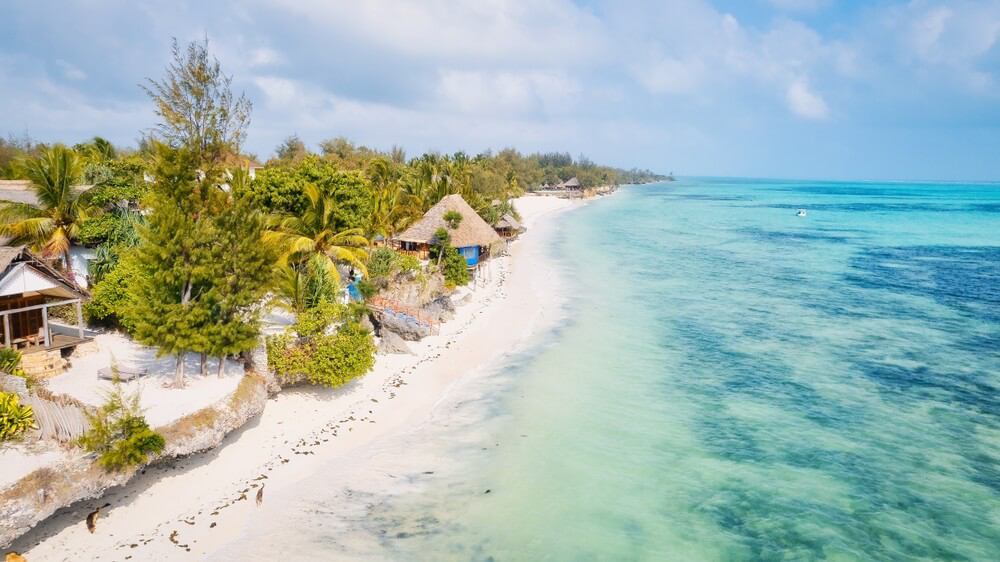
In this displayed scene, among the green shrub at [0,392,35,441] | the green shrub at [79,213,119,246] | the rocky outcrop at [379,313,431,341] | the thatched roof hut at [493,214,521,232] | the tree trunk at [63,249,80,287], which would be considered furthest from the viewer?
the thatched roof hut at [493,214,521,232]

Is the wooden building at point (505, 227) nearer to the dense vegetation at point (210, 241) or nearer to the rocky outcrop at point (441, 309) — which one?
the dense vegetation at point (210, 241)

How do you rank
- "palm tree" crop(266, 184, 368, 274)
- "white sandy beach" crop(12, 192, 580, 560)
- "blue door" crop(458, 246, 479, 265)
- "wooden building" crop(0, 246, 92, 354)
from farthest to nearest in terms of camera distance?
"blue door" crop(458, 246, 479, 265) < "palm tree" crop(266, 184, 368, 274) < "wooden building" crop(0, 246, 92, 354) < "white sandy beach" crop(12, 192, 580, 560)

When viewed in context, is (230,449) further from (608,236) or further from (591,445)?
(608,236)

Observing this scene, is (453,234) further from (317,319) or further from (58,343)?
(58,343)

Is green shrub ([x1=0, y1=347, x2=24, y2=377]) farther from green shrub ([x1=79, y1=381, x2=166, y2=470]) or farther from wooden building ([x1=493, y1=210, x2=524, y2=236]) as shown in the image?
wooden building ([x1=493, y1=210, x2=524, y2=236])

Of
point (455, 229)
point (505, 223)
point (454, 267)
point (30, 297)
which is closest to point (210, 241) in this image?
point (30, 297)

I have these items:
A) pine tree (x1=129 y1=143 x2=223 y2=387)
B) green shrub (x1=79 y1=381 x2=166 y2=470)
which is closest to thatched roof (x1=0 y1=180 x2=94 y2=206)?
pine tree (x1=129 y1=143 x2=223 y2=387)
